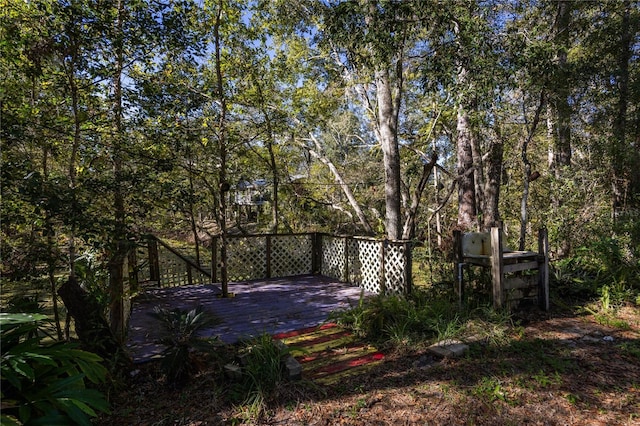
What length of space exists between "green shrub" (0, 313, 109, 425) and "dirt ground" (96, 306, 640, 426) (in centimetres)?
75

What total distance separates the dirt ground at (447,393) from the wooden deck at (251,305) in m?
0.85

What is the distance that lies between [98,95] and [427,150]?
11256 millimetres

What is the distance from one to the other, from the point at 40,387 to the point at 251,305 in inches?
137

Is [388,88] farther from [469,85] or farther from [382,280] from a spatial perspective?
[382,280]

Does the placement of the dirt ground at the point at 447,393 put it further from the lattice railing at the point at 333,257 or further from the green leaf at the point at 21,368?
the lattice railing at the point at 333,257

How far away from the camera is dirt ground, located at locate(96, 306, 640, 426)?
238 cm

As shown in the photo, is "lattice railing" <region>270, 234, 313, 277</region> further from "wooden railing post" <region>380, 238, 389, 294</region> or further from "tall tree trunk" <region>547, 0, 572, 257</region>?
"tall tree trunk" <region>547, 0, 572, 257</region>

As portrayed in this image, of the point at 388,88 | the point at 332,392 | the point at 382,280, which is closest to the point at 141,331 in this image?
the point at 332,392

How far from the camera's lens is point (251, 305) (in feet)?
17.2

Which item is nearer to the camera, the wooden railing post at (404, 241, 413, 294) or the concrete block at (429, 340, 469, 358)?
the concrete block at (429, 340, 469, 358)

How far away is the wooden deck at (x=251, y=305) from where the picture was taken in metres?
4.02

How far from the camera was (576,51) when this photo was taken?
7.49m

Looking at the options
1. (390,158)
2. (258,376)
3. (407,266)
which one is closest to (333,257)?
(407,266)

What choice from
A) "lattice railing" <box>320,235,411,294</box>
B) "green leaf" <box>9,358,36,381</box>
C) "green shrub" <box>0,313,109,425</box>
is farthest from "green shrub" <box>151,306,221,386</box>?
"lattice railing" <box>320,235,411,294</box>
